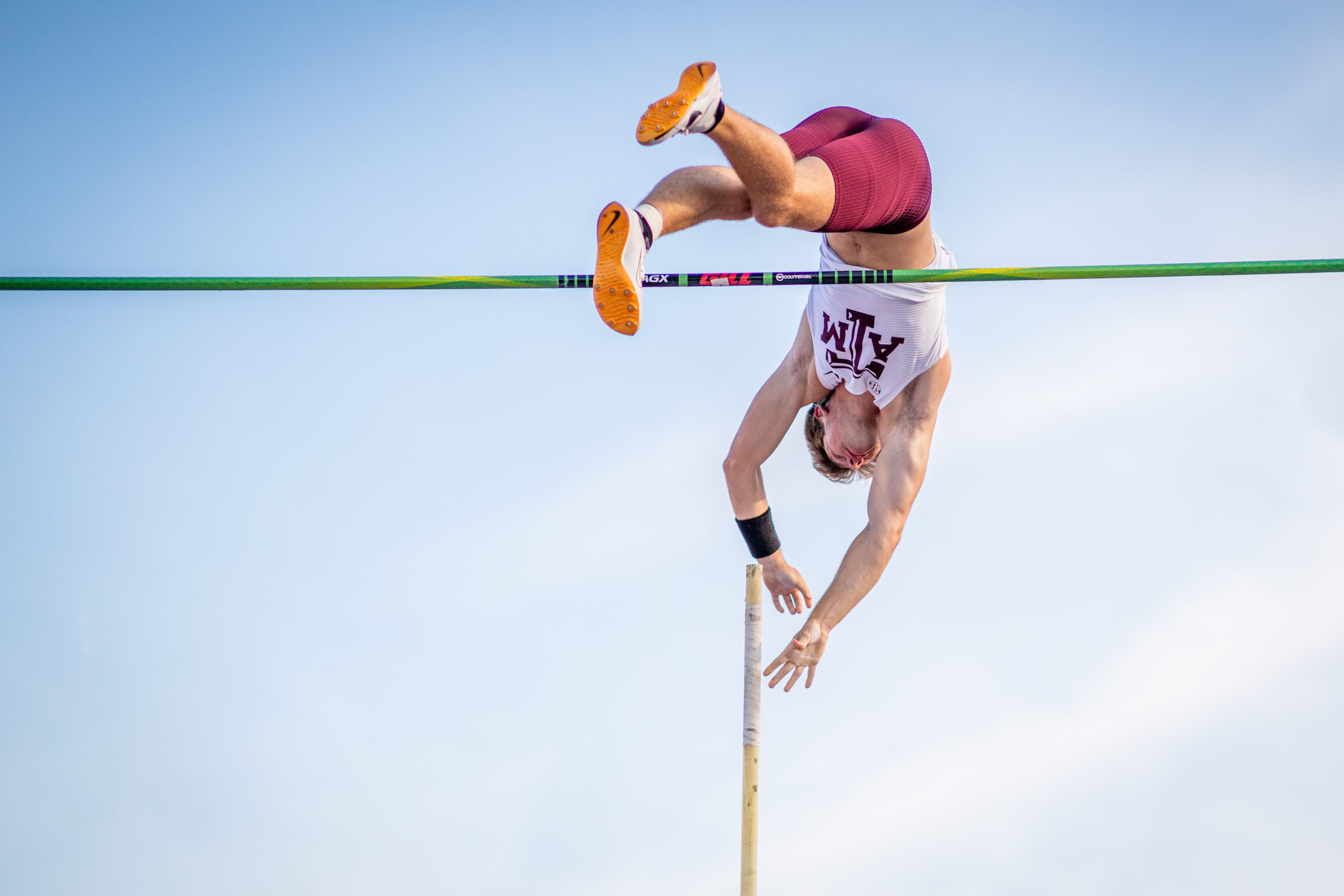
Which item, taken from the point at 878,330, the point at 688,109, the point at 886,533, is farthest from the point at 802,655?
the point at 688,109

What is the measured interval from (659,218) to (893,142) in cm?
81

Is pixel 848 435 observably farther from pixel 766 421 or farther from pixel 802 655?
pixel 802 655

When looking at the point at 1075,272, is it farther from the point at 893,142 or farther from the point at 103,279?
the point at 103,279

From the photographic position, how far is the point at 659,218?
3.19 meters

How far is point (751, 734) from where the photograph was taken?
580 centimetres

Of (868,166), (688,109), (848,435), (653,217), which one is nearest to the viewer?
(688,109)

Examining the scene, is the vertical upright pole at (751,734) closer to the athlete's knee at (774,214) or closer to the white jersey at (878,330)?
the white jersey at (878,330)

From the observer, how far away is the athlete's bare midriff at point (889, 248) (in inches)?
150

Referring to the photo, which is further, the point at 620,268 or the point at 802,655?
the point at 802,655

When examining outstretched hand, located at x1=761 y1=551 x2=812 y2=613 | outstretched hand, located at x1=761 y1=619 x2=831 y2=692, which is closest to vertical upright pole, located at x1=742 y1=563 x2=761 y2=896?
outstretched hand, located at x1=761 y1=551 x2=812 y2=613

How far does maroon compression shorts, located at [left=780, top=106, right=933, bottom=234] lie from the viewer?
132 inches

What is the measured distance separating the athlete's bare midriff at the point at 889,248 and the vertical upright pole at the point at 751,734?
203 cm

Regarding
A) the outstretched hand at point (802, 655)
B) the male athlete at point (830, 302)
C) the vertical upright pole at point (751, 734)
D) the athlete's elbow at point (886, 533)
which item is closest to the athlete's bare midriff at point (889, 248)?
the male athlete at point (830, 302)

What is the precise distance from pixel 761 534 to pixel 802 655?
0.71 m
